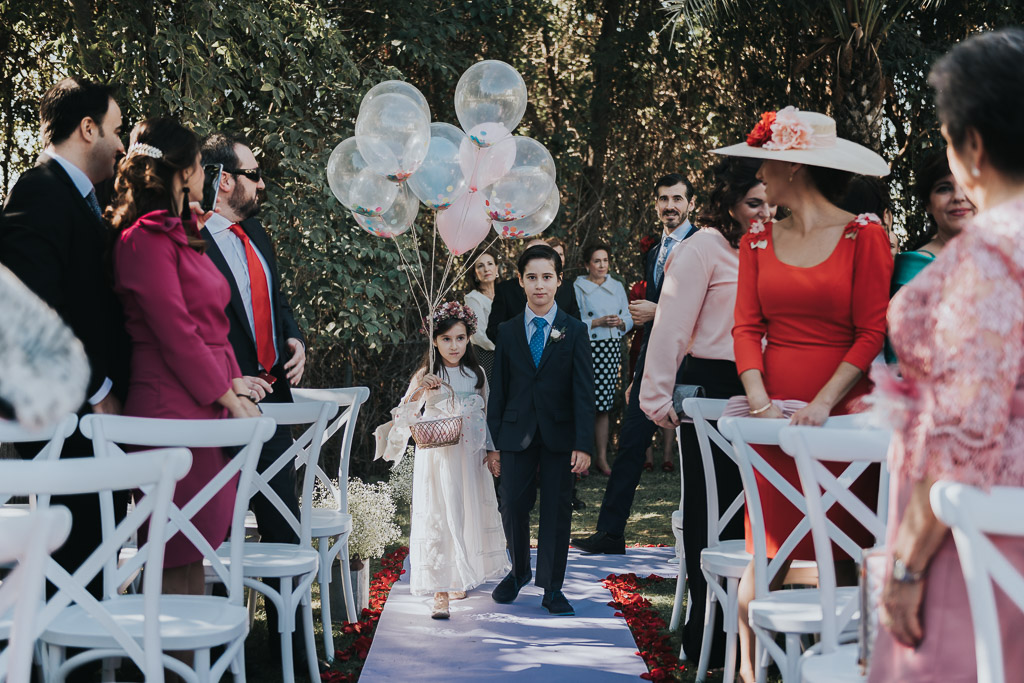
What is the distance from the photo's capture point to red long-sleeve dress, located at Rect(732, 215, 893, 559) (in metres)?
3.05

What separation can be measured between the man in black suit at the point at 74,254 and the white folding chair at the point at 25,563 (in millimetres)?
1684

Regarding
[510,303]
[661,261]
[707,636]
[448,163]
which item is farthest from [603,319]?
[707,636]

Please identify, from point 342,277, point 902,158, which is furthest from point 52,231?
point 902,158

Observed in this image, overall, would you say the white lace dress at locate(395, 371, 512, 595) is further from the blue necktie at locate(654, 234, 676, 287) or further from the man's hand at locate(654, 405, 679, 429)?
the blue necktie at locate(654, 234, 676, 287)

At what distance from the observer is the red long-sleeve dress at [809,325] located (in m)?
3.05

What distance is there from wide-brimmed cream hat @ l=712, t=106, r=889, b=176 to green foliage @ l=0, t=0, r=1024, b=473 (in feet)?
13.8

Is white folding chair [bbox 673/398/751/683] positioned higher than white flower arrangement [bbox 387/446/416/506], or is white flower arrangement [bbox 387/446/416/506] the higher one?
white folding chair [bbox 673/398/751/683]

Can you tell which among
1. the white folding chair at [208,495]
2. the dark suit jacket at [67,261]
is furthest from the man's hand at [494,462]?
the white folding chair at [208,495]

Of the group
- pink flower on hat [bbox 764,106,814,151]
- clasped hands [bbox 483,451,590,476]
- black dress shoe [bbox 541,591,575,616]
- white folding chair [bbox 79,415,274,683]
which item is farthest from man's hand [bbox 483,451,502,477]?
pink flower on hat [bbox 764,106,814,151]

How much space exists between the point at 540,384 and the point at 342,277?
3.14 m

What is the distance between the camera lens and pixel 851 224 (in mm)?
3107

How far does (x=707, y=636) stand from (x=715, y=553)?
455 mm

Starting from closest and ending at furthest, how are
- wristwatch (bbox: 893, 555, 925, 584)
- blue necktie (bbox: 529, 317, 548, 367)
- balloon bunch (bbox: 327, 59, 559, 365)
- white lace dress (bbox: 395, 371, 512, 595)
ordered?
wristwatch (bbox: 893, 555, 925, 584) < white lace dress (bbox: 395, 371, 512, 595) < blue necktie (bbox: 529, 317, 548, 367) < balloon bunch (bbox: 327, 59, 559, 365)

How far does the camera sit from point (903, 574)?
162 cm
